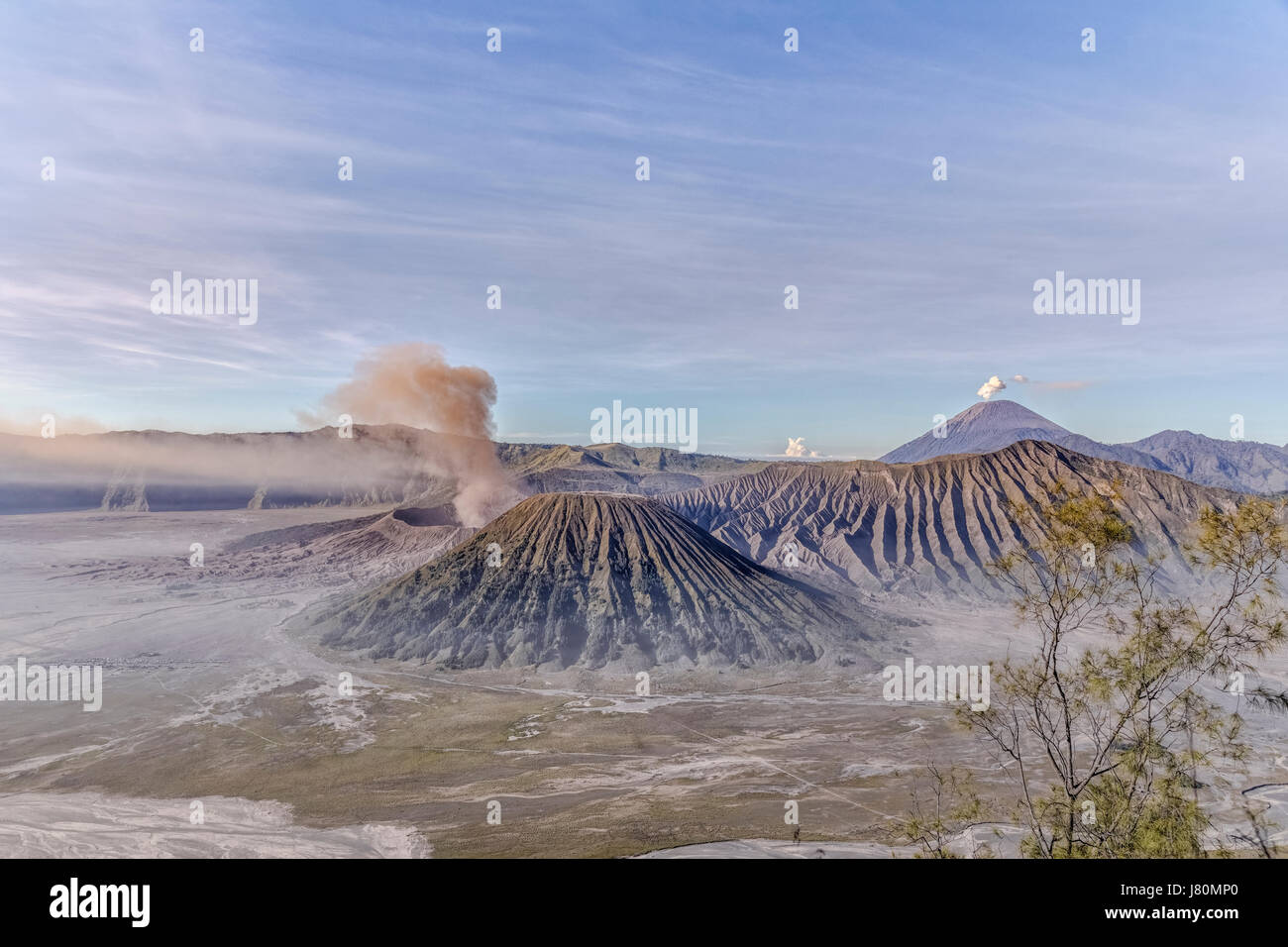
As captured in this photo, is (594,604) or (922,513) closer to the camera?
(594,604)

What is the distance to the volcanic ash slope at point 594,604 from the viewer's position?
217ft

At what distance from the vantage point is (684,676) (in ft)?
203

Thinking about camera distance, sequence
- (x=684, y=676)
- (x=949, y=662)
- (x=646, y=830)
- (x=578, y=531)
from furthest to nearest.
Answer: (x=578, y=531) < (x=949, y=662) < (x=684, y=676) < (x=646, y=830)

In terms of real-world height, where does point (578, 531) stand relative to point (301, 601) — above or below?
above

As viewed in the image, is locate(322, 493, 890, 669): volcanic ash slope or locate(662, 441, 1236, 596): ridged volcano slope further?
locate(662, 441, 1236, 596): ridged volcano slope

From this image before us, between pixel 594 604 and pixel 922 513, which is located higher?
pixel 922 513

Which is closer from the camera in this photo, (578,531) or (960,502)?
(578,531)

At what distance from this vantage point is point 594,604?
71.1 meters

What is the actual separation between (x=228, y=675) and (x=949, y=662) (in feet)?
212

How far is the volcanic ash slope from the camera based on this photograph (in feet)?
217

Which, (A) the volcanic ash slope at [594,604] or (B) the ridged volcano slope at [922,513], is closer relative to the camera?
(A) the volcanic ash slope at [594,604]
